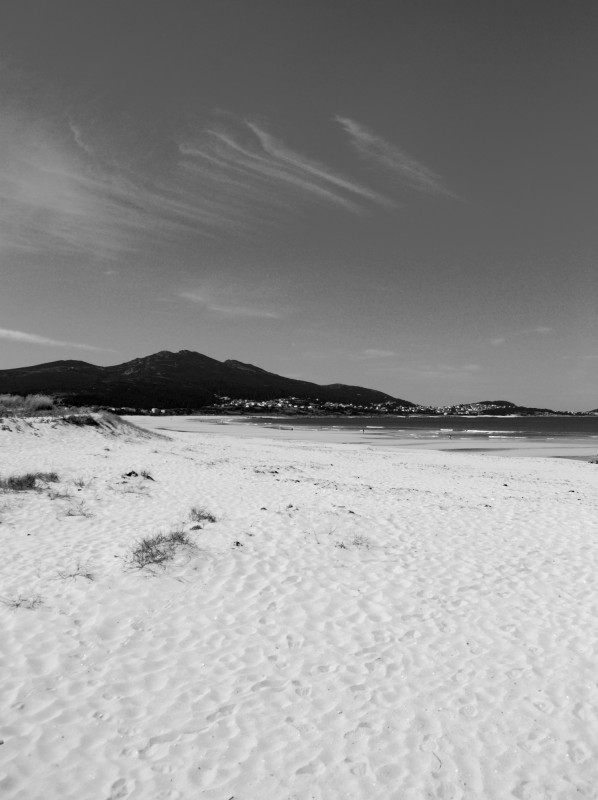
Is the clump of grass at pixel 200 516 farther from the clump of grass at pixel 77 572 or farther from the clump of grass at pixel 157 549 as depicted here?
the clump of grass at pixel 77 572

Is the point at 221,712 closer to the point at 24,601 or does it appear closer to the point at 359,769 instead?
the point at 359,769

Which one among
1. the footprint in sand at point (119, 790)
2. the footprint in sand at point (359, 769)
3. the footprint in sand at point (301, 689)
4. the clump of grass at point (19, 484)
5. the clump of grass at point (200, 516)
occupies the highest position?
the clump of grass at point (19, 484)

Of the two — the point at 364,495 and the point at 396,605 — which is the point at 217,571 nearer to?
the point at 396,605

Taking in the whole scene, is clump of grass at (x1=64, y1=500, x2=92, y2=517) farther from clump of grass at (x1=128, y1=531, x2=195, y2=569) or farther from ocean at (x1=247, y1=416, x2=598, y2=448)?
ocean at (x1=247, y1=416, x2=598, y2=448)

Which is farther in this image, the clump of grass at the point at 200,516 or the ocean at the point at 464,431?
the ocean at the point at 464,431

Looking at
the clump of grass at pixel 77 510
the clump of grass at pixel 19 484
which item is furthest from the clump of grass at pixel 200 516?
the clump of grass at pixel 19 484

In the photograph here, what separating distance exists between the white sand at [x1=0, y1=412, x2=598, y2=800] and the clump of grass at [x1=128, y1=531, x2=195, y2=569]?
27 cm

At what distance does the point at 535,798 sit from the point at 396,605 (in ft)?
12.1

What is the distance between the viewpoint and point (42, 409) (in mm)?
41781

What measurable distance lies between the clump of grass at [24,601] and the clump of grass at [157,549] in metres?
1.70

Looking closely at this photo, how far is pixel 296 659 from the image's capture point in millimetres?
6148

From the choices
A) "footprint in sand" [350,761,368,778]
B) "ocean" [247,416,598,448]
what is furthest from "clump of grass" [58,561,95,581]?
"ocean" [247,416,598,448]

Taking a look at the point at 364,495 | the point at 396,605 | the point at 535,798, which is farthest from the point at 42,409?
the point at 535,798

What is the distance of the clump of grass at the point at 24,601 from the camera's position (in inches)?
274
